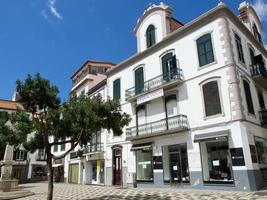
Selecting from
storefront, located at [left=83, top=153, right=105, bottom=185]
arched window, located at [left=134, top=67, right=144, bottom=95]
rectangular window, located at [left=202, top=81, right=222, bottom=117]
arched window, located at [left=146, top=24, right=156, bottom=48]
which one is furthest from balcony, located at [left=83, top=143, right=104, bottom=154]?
rectangular window, located at [left=202, top=81, right=222, bottom=117]

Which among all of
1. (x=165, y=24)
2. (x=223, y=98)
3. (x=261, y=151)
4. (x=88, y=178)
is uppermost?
(x=165, y=24)

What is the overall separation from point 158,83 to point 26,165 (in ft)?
101

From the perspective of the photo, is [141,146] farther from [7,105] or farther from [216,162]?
[7,105]

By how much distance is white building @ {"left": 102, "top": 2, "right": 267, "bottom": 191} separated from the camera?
1396 cm

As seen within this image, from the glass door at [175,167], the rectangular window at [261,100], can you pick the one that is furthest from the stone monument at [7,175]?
the rectangular window at [261,100]

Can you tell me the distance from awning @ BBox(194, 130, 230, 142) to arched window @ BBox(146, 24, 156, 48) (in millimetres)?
9309

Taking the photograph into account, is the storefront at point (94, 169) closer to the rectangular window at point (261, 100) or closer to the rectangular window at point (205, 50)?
the rectangular window at point (205, 50)

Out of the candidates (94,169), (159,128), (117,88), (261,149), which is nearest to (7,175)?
(94,169)

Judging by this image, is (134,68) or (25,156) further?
(25,156)

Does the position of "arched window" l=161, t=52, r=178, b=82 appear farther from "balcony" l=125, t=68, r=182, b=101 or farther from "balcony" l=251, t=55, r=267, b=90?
"balcony" l=251, t=55, r=267, b=90

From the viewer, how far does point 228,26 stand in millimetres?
15570

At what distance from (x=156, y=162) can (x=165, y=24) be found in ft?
36.3

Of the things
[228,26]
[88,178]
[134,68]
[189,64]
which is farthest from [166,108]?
[88,178]

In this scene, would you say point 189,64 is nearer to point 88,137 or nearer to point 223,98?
point 223,98
